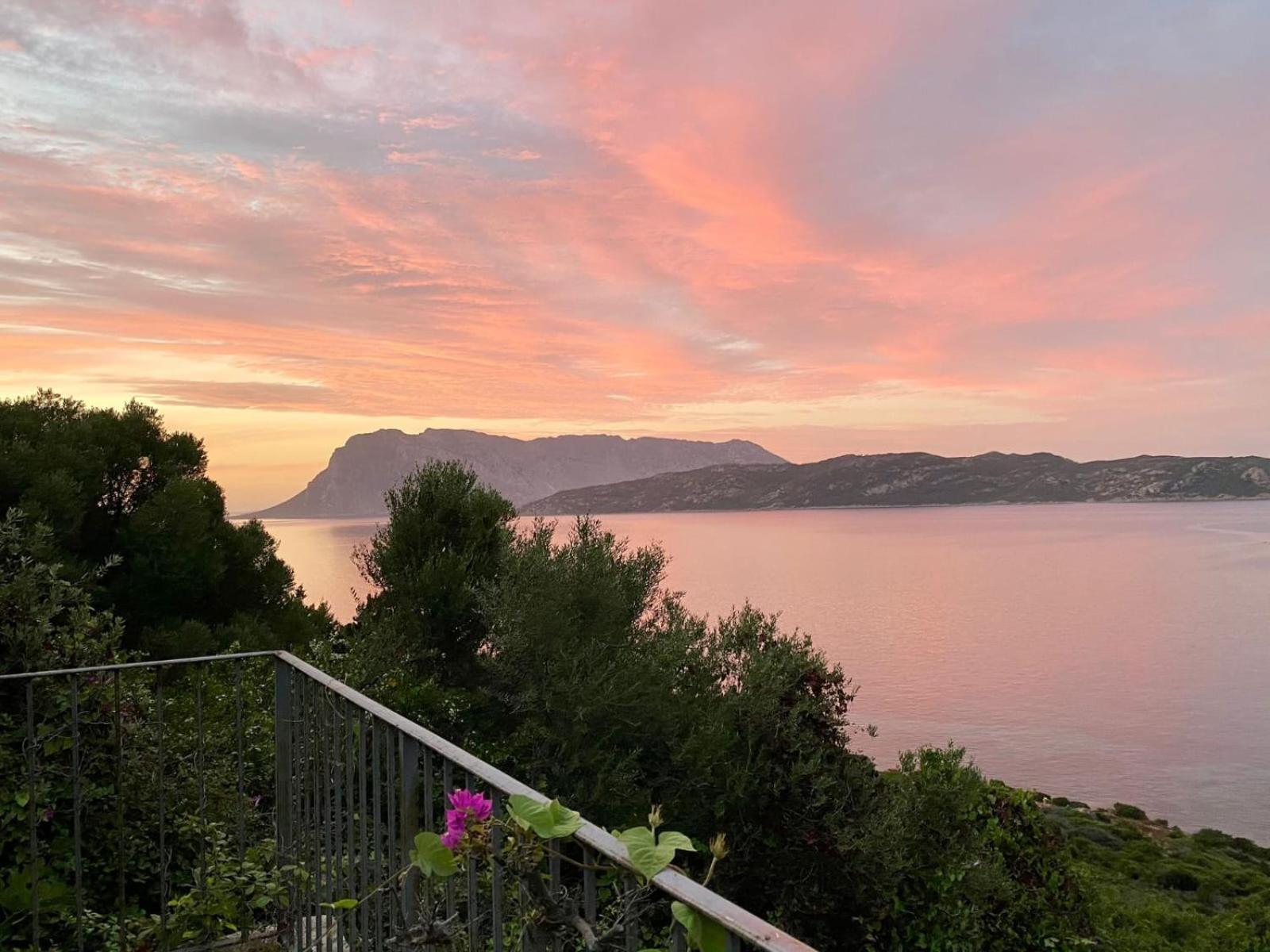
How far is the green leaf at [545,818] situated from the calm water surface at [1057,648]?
61.8ft

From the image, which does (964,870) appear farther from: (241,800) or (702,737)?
(241,800)

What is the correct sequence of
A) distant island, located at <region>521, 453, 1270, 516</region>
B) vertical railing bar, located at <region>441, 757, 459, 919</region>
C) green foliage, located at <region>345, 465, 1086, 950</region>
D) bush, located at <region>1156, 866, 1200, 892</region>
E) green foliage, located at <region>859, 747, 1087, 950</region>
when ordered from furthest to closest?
1. distant island, located at <region>521, 453, 1270, 516</region>
2. bush, located at <region>1156, 866, 1200, 892</region>
3. green foliage, located at <region>345, 465, 1086, 950</region>
4. green foliage, located at <region>859, 747, 1087, 950</region>
5. vertical railing bar, located at <region>441, 757, 459, 919</region>

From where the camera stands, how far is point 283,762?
3.44 metres

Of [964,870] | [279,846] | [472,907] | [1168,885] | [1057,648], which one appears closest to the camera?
[472,907]

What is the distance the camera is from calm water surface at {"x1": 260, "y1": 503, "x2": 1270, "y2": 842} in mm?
33000

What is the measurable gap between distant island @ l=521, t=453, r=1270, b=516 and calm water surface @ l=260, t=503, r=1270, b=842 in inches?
1908

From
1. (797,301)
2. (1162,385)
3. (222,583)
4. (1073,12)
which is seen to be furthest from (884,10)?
(1162,385)

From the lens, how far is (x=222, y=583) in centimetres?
1647

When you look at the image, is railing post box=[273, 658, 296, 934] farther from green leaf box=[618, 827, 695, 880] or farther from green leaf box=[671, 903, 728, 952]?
green leaf box=[671, 903, 728, 952]

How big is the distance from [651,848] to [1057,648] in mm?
60187

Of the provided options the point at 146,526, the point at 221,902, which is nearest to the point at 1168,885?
the point at 221,902

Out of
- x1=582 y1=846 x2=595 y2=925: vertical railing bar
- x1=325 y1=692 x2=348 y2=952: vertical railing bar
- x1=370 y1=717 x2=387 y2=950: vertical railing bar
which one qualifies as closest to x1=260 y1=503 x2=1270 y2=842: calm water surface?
x1=325 y1=692 x2=348 y2=952: vertical railing bar

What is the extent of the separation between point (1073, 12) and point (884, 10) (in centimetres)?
3081

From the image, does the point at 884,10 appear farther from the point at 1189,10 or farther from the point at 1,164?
the point at 1189,10
